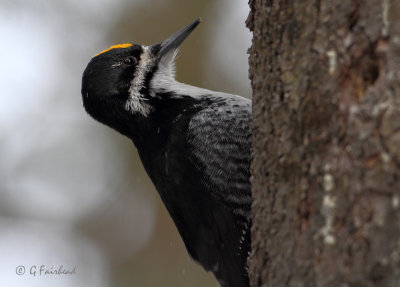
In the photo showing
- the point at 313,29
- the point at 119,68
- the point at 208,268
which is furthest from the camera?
the point at 119,68

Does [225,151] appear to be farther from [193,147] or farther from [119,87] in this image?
[119,87]

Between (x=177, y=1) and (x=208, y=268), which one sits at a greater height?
(x=177, y=1)

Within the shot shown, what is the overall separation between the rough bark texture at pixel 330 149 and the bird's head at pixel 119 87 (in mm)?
1687

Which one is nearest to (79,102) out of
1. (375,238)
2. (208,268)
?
(208,268)

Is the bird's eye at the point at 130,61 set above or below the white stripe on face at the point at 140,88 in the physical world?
above

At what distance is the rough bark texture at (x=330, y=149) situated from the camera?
1.73 m

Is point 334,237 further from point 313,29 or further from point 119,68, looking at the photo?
point 119,68

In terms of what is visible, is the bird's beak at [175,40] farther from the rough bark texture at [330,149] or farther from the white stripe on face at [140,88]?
the rough bark texture at [330,149]

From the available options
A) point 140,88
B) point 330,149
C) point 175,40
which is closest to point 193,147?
point 140,88

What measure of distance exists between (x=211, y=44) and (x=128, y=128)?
4.04 metres

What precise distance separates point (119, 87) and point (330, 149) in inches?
90.1

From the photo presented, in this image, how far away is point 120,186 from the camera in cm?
811

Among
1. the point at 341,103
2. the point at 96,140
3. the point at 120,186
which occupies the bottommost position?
the point at 120,186

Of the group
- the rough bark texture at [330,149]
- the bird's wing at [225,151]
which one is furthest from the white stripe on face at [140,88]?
the rough bark texture at [330,149]
